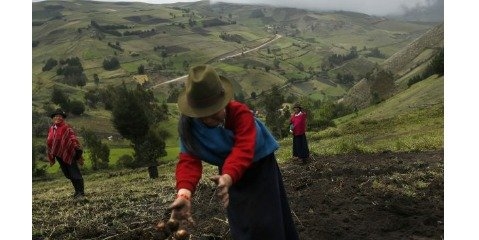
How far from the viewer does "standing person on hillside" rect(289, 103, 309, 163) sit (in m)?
13.9

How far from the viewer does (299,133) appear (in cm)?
1393

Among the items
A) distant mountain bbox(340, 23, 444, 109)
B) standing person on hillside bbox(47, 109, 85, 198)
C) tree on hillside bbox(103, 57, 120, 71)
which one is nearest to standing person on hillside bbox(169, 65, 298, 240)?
standing person on hillside bbox(47, 109, 85, 198)

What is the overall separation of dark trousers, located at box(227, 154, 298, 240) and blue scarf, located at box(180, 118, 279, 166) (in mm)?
144

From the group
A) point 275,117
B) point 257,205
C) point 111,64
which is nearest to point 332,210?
point 257,205

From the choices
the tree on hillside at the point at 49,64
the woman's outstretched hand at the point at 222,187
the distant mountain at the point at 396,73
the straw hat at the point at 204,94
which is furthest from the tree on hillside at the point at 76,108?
the woman's outstretched hand at the point at 222,187

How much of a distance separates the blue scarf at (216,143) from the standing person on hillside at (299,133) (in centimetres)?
1023

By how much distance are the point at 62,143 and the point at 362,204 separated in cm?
680

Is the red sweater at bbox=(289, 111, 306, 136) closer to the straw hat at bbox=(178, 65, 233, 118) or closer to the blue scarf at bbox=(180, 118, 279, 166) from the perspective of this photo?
the blue scarf at bbox=(180, 118, 279, 166)

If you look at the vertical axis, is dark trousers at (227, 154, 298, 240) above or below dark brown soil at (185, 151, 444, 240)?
above

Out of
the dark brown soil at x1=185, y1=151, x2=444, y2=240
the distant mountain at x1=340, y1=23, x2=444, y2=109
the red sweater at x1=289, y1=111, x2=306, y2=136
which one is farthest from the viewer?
the distant mountain at x1=340, y1=23, x2=444, y2=109

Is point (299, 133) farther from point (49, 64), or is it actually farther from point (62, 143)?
point (49, 64)

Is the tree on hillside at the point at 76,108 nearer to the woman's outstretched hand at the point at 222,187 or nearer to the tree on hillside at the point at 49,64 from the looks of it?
the tree on hillside at the point at 49,64

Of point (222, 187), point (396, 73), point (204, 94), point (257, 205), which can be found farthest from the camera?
point (396, 73)

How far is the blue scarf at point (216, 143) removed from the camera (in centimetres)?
356
